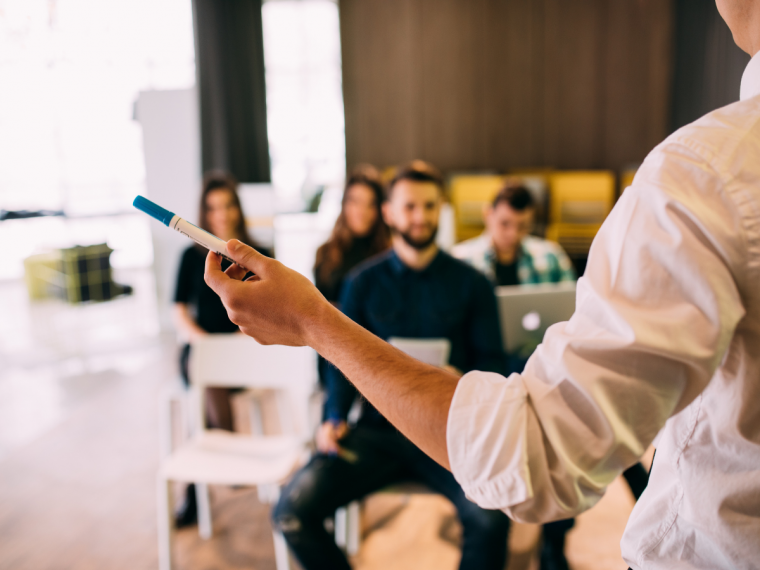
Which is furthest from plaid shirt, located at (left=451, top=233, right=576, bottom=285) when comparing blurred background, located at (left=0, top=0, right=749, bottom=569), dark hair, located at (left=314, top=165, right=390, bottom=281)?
blurred background, located at (left=0, top=0, right=749, bottom=569)

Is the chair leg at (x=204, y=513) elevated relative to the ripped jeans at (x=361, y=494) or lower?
lower

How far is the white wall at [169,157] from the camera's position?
15.8 ft

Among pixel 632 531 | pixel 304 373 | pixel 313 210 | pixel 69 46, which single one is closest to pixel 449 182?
pixel 313 210

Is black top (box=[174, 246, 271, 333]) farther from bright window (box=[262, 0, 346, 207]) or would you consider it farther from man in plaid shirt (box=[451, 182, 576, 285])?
bright window (box=[262, 0, 346, 207])

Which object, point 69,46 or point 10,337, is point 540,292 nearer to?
point 10,337

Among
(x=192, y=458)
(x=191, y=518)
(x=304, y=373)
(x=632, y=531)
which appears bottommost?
(x=191, y=518)

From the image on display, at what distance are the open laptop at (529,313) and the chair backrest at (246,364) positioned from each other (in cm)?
79

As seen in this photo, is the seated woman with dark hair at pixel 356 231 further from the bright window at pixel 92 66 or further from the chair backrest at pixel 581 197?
the chair backrest at pixel 581 197

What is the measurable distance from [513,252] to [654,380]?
8.28ft

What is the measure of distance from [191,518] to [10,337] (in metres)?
3.83

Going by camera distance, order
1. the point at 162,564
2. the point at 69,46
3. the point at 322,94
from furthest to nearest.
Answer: the point at 322,94 → the point at 69,46 → the point at 162,564

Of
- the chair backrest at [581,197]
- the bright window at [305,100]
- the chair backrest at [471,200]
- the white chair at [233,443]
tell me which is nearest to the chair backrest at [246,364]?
the white chair at [233,443]

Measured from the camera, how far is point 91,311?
5953 mm

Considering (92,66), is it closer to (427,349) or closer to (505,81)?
(505,81)
